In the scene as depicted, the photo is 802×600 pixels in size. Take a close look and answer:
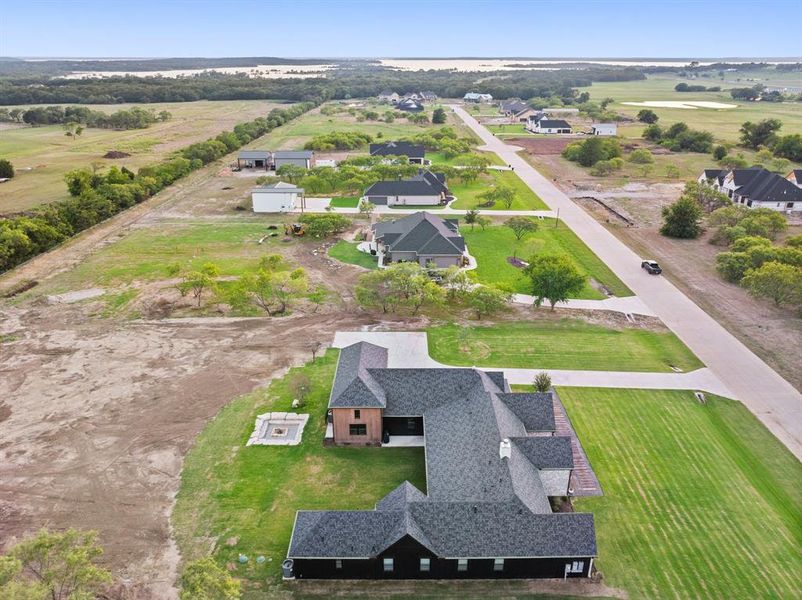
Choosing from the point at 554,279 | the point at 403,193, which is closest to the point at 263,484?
the point at 554,279

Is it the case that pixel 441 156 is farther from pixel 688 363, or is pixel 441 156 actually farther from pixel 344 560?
pixel 344 560

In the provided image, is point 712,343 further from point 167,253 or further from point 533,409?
point 167,253

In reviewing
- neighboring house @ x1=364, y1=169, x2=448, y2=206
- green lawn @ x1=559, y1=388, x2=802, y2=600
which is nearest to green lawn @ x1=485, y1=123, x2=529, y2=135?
→ neighboring house @ x1=364, y1=169, x2=448, y2=206

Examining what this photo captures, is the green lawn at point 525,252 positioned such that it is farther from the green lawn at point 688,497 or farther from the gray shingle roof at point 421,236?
the green lawn at point 688,497

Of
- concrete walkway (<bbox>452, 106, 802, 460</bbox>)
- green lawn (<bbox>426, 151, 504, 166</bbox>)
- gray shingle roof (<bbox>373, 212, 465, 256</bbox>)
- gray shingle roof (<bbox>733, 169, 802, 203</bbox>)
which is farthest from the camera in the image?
green lawn (<bbox>426, 151, 504, 166</bbox>)

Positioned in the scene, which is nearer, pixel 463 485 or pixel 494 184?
pixel 463 485

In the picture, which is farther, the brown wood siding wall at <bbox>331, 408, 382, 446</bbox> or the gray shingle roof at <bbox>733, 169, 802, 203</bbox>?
the gray shingle roof at <bbox>733, 169, 802, 203</bbox>

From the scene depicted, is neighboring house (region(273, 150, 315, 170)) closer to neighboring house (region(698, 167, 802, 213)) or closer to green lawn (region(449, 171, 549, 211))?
green lawn (region(449, 171, 549, 211))
